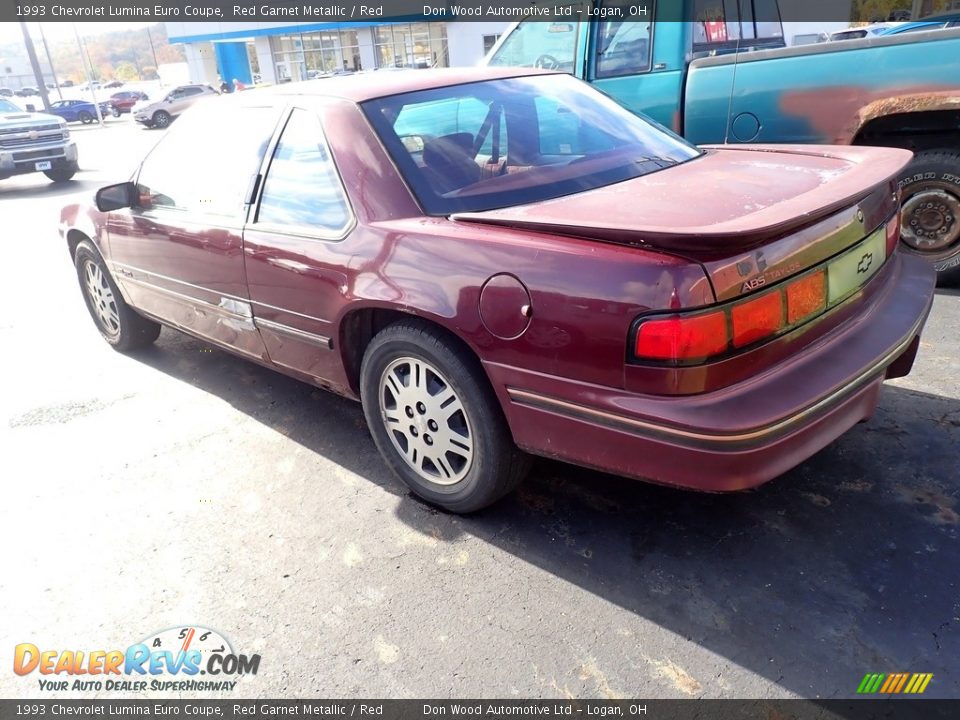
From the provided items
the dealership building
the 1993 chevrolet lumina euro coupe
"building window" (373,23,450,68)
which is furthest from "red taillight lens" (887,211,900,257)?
"building window" (373,23,450,68)

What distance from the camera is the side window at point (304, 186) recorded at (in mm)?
2840

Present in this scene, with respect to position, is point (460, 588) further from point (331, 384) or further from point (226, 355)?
point (226, 355)

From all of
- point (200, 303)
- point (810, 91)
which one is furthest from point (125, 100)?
point (810, 91)

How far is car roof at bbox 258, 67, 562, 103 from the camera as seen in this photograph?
2980 millimetres

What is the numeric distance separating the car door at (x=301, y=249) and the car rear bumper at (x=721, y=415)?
0.85m

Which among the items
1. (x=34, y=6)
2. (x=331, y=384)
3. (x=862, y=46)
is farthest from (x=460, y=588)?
(x=34, y=6)

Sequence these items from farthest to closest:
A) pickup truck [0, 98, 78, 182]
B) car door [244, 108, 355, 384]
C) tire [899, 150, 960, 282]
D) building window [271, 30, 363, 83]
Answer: building window [271, 30, 363, 83], pickup truck [0, 98, 78, 182], tire [899, 150, 960, 282], car door [244, 108, 355, 384]

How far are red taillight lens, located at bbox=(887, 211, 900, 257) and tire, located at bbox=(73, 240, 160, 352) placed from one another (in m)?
4.15

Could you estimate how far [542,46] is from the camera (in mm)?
5738

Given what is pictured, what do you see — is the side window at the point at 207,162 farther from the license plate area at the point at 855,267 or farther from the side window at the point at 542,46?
the side window at the point at 542,46

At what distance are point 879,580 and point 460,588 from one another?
135 cm

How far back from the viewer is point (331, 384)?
3113 millimetres

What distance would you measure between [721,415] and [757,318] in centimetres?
31

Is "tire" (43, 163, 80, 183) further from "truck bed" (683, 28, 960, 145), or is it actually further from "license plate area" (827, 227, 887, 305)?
"license plate area" (827, 227, 887, 305)
